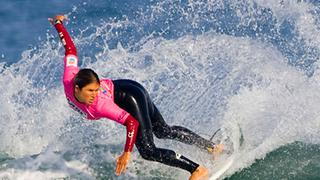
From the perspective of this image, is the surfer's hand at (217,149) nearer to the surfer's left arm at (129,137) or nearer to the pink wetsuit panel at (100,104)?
the surfer's left arm at (129,137)

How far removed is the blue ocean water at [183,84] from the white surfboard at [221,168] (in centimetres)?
10

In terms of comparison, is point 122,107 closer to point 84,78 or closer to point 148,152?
point 148,152

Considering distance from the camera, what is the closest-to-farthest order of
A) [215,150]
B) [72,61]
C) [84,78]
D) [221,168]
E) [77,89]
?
[84,78]
[77,89]
[72,61]
[221,168]
[215,150]

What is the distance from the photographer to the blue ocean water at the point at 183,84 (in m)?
8.46

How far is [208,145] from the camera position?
8539mm

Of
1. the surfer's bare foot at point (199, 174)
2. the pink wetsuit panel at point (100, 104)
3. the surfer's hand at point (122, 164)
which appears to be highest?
the pink wetsuit panel at point (100, 104)

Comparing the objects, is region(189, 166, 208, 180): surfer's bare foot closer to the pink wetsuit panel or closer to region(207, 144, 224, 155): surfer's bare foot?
region(207, 144, 224, 155): surfer's bare foot

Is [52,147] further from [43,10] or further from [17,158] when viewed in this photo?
[43,10]

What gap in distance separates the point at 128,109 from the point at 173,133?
37.4 inches

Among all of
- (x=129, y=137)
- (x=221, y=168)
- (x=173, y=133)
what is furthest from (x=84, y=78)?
(x=221, y=168)

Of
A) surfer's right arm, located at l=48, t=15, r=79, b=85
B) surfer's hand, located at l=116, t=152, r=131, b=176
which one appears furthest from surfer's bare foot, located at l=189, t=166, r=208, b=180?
surfer's right arm, located at l=48, t=15, r=79, b=85

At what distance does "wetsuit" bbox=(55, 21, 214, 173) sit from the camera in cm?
745

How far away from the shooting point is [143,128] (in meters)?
7.67

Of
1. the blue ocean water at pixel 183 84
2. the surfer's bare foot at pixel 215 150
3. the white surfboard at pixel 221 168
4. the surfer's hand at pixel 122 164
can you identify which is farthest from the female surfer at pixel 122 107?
the surfer's bare foot at pixel 215 150
